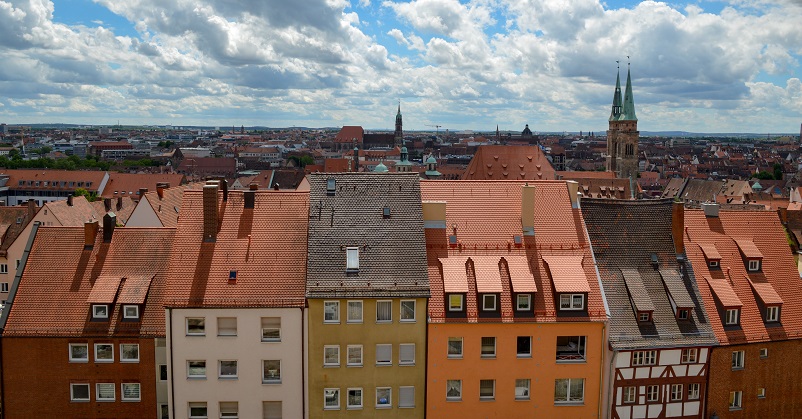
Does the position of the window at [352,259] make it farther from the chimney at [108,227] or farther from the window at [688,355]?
the window at [688,355]

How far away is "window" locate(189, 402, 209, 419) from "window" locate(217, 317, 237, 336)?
135 inches

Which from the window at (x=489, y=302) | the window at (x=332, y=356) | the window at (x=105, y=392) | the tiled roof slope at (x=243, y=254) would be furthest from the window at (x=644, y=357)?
the window at (x=105, y=392)

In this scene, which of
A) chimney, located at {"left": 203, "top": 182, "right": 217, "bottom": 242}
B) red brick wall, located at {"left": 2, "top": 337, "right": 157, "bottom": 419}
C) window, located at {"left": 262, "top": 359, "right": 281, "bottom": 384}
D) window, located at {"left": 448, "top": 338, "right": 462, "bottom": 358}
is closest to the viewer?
window, located at {"left": 262, "top": 359, "right": 281, "bottom": 384}

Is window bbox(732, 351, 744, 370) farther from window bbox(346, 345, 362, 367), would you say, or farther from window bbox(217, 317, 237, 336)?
window bbox(217, 317, 237, 336)

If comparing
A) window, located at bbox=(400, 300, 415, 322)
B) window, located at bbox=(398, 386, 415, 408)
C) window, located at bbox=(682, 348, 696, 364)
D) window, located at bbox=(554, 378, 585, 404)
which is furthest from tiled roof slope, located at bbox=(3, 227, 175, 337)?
window, located at bbox=(682, 348, 696, 364)

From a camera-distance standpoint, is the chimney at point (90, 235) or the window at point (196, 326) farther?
the chimney at point (90, 235)

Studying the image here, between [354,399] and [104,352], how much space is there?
11826 mm

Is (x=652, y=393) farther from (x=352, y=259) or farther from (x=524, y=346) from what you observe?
(x=352, y=259)

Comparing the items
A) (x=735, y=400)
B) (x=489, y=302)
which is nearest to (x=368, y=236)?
(x=489, y=302)

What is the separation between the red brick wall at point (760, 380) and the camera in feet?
112

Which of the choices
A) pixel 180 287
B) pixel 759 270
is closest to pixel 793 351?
pixel 759 270

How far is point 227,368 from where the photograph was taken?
3216 cm

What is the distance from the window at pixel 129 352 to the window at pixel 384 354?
1122cm

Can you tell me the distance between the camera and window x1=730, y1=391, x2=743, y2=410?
3481cm
